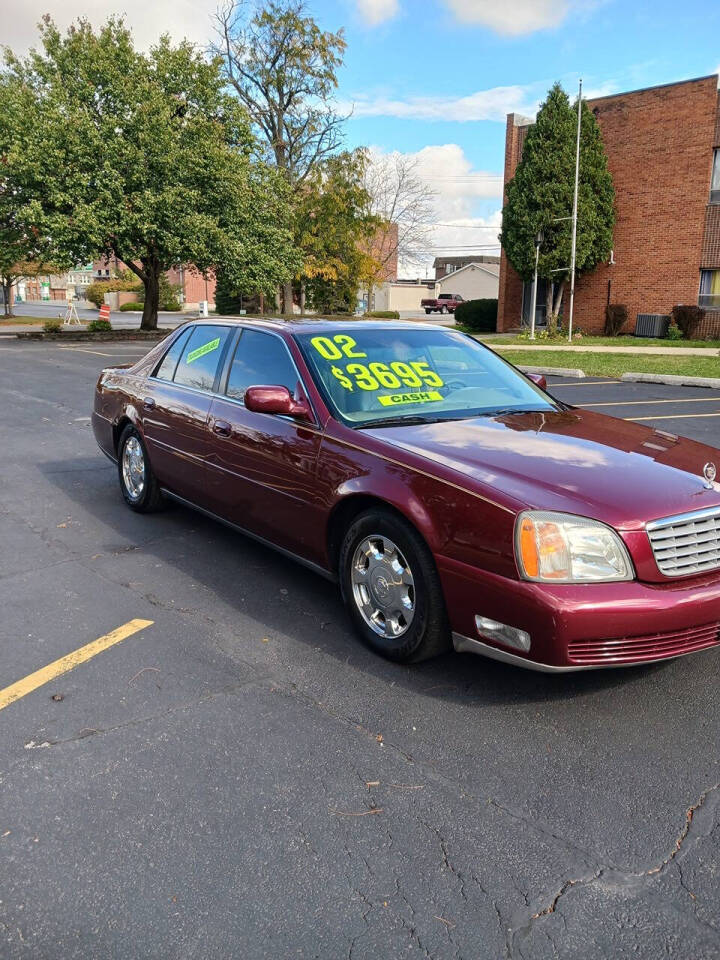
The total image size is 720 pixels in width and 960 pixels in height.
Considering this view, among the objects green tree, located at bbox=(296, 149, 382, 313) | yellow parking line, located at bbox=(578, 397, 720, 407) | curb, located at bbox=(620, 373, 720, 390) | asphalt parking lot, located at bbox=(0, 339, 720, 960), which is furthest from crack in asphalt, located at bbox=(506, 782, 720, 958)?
green tree, located at bbox=(296, 149, 382, 313)

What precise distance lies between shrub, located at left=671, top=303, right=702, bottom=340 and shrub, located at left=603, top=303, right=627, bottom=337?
197cm

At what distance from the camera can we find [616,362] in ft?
65.2

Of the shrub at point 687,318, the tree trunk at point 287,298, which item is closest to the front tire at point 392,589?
the shrub at point 687,318

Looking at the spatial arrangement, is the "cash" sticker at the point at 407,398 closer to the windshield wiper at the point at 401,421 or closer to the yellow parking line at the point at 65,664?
the windshield wiper at the point at 401,421

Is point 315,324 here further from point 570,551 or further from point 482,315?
point 482,315

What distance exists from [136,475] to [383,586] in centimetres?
309

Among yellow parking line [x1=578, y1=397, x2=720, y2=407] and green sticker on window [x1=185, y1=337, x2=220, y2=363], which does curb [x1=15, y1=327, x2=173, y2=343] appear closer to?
yellow parking line [x1=578, y1=397, x2=720, y2=407]

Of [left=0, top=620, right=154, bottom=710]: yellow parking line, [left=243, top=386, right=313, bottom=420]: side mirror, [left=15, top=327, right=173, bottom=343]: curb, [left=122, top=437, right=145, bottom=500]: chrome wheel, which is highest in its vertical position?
[left=15, top=327, right=173, bottom=343]: curb

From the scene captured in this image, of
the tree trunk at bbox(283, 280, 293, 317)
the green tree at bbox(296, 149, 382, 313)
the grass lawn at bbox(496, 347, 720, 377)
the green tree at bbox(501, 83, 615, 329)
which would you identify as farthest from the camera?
the tree trunk at bbox(283, 280, 293, 317)

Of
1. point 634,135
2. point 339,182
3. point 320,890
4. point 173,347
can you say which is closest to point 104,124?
point 339,182

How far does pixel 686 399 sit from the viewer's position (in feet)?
44.6

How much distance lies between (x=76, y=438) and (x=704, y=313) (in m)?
25.5

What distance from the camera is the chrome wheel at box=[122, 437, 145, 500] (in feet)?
19.7

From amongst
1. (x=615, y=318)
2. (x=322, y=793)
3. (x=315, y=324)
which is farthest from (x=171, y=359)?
(x=615, y=318)
